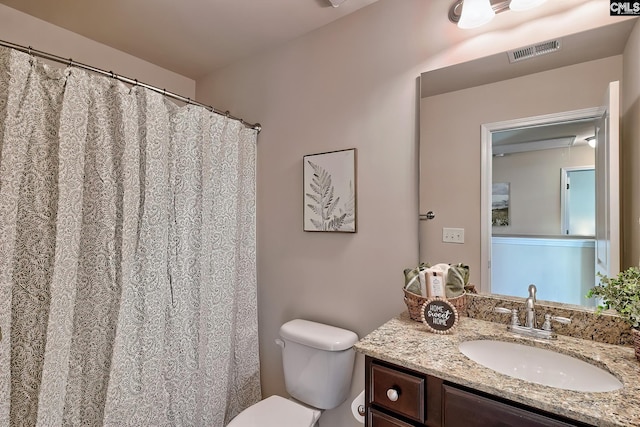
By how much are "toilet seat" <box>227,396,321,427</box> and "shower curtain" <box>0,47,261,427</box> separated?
0.98 feet

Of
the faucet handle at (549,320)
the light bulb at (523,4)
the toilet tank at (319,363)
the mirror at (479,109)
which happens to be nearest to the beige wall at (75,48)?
the mirror at (479,109)

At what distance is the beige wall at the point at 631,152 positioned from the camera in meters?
0.99

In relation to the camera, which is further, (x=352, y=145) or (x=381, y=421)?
(x=352, y=145)

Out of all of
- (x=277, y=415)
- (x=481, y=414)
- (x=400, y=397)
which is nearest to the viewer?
(x=481, y=414)

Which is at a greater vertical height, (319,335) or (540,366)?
(540,366)

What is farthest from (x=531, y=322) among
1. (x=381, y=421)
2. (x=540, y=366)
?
(x=381, y=421)

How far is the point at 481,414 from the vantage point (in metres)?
0.80

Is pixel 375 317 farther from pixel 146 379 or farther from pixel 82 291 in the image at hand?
pixel 82 291

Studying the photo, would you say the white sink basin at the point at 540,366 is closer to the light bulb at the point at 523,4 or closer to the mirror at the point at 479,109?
the mirror at the point at 479,109

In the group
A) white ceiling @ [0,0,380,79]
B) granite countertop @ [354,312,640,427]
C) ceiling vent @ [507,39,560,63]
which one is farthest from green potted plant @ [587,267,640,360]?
white ceiling @ [0,0,380,79]

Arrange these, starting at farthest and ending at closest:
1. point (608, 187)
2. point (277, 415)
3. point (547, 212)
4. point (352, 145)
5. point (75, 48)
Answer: point (75, 48)
point (352, 145)
point (277, 415)
point (547, 212)
point (608, 187)

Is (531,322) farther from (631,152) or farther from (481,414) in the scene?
(631,152)

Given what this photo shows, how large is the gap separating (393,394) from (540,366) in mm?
530

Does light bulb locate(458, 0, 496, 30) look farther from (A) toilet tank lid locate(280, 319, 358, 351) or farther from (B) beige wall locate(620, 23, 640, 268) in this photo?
(A) toilet tank lid locate(280, 319, 358, 351)
